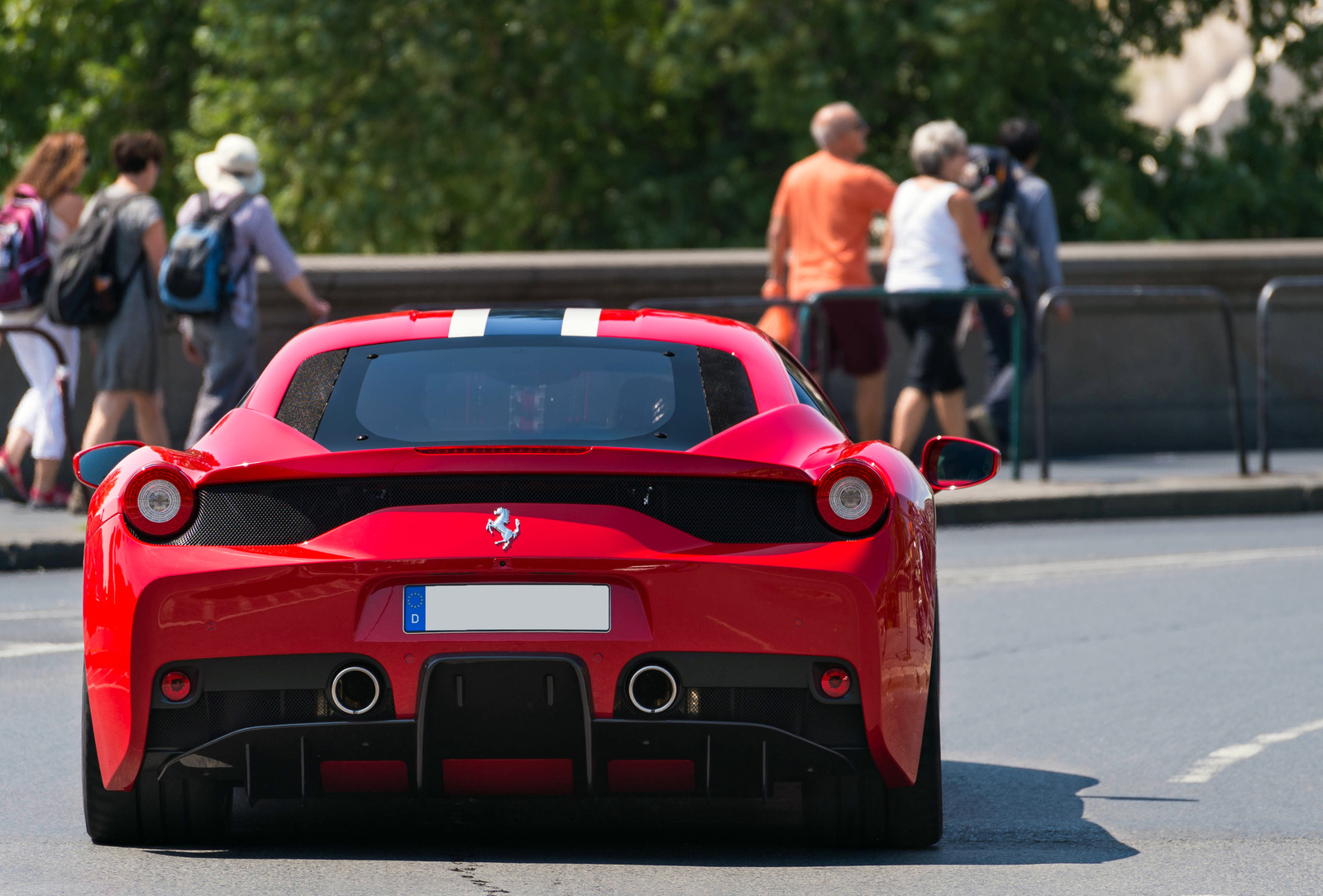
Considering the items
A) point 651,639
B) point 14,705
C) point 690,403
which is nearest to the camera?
point 651,639

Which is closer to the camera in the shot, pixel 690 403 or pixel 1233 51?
pixel 690 403

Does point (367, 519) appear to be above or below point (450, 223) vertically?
below

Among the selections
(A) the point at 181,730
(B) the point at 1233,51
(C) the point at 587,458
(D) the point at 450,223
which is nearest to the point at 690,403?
(C) the point at 587,458

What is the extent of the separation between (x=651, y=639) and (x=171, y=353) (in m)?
9.14

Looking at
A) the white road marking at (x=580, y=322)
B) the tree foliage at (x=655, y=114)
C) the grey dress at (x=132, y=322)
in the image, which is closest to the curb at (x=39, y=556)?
the grey dress at (x=132, y=322)

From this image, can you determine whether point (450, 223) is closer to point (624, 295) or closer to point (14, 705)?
point (624, 295)

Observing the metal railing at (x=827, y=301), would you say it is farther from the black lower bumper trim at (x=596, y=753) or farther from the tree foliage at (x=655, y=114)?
the tree foliage at (x=655, y=114)

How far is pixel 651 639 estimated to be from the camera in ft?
14.5

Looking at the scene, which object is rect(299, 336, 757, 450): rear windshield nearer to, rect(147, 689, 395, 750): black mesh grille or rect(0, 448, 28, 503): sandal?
rect(147, 689, 395, 750): black mesh grille

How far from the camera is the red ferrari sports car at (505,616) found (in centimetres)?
441

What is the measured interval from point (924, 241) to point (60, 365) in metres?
4.82

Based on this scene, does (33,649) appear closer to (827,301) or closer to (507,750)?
(507,750)

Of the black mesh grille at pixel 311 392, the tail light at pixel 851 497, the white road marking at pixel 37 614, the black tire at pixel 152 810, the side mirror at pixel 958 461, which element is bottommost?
the black tire at pixel 152 810

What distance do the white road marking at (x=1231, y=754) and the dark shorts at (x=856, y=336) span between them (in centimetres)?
612
